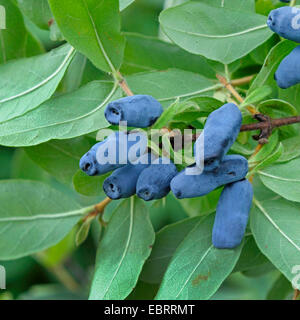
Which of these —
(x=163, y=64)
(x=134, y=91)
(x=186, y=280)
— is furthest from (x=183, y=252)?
(x=163, y=64)

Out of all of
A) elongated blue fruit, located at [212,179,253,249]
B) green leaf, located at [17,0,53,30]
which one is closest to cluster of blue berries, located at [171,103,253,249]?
elongated blue fruit, located at [212,179,253,249]

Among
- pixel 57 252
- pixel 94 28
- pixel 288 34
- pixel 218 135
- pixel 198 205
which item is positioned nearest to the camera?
pixel 218 135

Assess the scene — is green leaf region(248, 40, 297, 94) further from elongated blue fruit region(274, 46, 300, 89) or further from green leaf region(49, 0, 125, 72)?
green leaf region(49, 0, 125, 72)

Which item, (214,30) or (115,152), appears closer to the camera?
(115,152)

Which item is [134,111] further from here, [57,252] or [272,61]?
[57,252]

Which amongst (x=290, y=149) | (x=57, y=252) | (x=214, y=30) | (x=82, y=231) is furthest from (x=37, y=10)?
(x=57, y=252)

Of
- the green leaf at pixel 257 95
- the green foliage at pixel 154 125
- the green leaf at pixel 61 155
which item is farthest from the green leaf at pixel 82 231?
the green leaf at pixel 257 95

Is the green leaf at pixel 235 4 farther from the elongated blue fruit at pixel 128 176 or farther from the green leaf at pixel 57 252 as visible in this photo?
the green leaf at pixel 57 252
